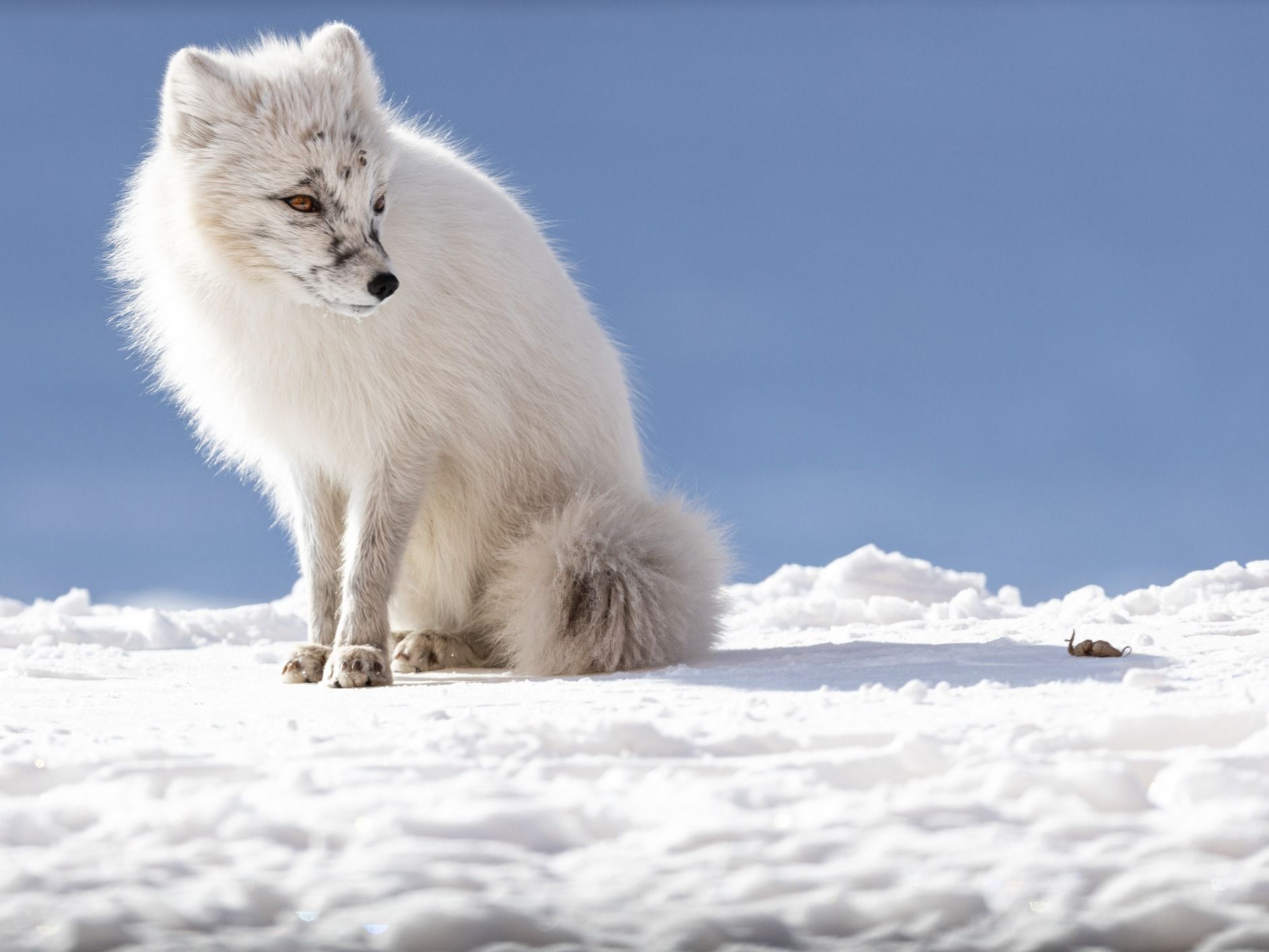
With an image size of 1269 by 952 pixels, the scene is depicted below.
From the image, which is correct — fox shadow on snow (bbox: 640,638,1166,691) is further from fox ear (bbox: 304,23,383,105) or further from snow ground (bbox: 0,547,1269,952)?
fox ear (bbox: 304,23,383,105)

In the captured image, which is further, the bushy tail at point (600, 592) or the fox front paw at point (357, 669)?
the bushy tail at point (600, 592)

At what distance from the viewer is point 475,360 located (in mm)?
4168

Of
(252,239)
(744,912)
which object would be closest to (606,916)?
(744,912)

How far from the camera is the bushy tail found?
13.0 ft

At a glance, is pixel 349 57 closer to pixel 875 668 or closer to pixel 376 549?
pixel 376 549

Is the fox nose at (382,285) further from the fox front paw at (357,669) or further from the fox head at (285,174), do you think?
the fox front paw at (357,669)

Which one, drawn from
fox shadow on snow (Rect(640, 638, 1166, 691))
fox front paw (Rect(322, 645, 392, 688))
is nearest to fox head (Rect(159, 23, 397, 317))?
fox front paw (Rect(322, 645, 392, 688))

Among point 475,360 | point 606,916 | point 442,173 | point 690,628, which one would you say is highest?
point 442,173

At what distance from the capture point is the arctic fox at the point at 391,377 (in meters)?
3.73

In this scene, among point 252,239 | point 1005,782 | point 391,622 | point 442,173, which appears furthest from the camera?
point 391,622

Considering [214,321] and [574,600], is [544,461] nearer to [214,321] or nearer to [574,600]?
[574,600]

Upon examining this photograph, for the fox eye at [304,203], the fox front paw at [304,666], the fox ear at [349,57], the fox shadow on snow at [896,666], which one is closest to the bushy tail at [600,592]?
the fox shadow on snow at [896,666]

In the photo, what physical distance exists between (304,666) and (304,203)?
1.53 m

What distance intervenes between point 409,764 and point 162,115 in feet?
9.10
